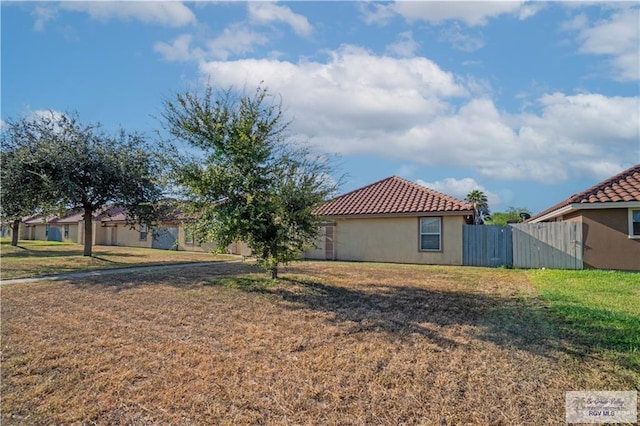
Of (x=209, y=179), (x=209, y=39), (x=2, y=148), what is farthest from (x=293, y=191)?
(x=2, y=148)

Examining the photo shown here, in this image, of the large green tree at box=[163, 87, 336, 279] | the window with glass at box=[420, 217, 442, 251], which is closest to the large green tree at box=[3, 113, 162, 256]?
the large green tree at box=[163, 87, 336, 279]

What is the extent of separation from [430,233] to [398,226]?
1.52 meters

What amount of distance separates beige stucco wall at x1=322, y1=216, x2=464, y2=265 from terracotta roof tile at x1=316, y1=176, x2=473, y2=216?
19.9 inches

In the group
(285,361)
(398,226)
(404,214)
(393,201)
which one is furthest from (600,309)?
(393,201)

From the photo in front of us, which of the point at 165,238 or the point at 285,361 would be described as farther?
the point at 165,238

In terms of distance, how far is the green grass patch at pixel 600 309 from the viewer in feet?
17.8

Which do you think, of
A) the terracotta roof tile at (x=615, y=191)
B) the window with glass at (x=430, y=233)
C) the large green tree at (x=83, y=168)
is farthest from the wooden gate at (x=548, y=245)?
the large green tree at (x=83, y=168)

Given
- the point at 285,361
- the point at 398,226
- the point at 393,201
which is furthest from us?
the point at 393,201

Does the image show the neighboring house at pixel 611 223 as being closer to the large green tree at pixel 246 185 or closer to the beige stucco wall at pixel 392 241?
the beige stucco wall at pixel 392 241

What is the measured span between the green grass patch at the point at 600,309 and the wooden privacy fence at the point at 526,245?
8.41 feet

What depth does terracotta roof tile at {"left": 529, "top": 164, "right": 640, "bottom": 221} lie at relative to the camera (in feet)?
46.9

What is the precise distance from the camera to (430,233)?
18375 mm

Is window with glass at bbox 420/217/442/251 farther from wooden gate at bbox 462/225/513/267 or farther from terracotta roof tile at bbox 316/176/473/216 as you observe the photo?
wooden gate at bbox 462/225/513/267

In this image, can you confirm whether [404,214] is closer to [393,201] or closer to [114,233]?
[393,201]
